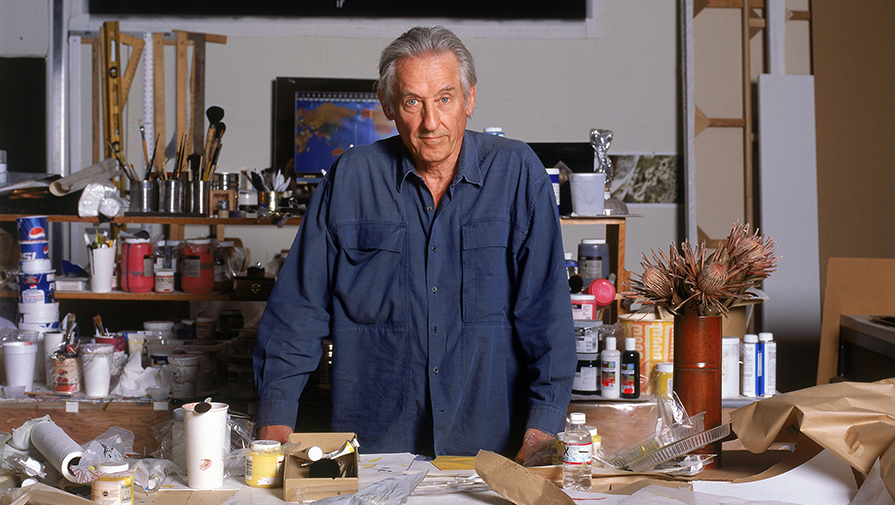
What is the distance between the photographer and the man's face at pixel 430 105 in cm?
169

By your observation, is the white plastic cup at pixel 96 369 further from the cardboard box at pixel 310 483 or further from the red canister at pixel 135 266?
the cardboard box at pixel 310 483

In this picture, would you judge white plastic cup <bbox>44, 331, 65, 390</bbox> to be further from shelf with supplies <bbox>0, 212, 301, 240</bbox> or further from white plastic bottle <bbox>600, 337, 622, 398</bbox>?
white plastic bottle <bbox>600, 337, 622, 398</bbox>

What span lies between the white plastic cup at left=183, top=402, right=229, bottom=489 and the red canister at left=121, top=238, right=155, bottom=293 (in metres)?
1.67

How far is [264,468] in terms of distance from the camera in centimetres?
126

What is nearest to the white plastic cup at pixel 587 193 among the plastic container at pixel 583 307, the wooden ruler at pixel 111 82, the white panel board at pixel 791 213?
the plastic container at pixel 583 307

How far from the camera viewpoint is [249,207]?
2.98 meters

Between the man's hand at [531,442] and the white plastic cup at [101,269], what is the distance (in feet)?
6.15

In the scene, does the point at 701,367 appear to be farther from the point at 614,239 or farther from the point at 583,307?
the point at 614,239

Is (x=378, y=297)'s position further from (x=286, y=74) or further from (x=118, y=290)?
(x=286, y=74)

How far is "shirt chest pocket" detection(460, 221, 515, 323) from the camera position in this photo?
1.79 meters

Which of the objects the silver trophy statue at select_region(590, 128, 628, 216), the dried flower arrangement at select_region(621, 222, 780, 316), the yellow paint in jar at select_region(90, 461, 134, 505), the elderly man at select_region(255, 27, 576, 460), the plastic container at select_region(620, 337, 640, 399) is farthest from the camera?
the silver trophy statue at select_region(590, 128, 628, 216)

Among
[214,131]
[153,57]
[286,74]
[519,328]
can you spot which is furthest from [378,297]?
[153,57]

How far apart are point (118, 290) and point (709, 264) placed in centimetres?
228

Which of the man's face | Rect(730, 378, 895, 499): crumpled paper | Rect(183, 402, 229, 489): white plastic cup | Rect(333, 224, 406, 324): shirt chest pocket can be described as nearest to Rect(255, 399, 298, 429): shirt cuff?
Rect(333, 224, 406, 324): shirt chest pocket
